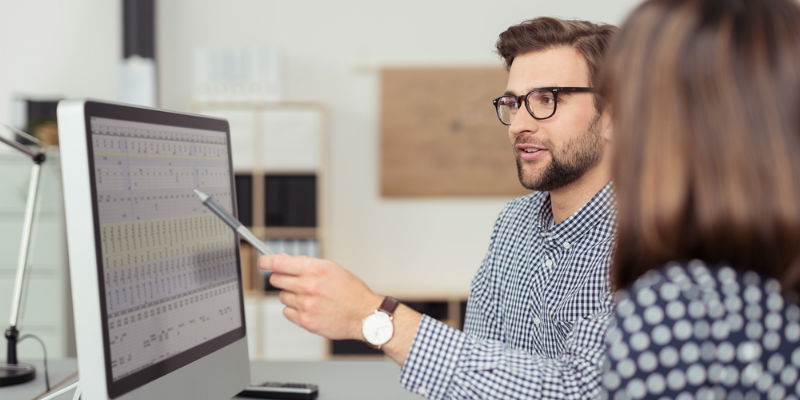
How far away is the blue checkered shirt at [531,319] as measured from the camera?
0.98m

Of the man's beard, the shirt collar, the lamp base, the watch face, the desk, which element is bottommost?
the desk

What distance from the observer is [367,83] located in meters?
4.57

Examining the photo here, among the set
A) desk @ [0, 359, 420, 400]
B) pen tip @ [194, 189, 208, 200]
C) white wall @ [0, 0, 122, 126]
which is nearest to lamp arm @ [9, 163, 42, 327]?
desk @ [0, 359, 420, 400]

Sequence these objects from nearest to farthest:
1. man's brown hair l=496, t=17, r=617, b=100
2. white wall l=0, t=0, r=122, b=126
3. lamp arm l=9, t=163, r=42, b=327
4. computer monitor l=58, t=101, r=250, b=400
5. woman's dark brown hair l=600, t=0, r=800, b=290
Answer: woman's dark brown hair l=600, t=0, r=800, b=290 → computer monitor l=58, t=101, r=250, b=400 → lamp arm l=9, t=163, r=42, b=327 → man's brown hair l=496, t=17, r=617, b=100 → white wall l=0, t=0, r=122, b=126

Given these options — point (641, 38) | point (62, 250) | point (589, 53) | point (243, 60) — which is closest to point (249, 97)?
point (243, 60)

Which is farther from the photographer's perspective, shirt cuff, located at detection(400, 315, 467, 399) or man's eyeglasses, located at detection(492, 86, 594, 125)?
man's eyeglasses, located at detection(492, 86, 594, 125)

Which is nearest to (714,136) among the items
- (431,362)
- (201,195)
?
(431,362)

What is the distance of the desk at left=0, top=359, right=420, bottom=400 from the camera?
1395 millimetres

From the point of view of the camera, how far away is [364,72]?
456 cm

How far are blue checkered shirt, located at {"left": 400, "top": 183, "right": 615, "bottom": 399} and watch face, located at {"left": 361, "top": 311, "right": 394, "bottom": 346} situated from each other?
4 centimetres

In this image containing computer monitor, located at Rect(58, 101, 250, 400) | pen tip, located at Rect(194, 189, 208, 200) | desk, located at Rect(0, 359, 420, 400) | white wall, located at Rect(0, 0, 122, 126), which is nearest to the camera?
computer monitor, located at Rect(58, 101, 250, 400)

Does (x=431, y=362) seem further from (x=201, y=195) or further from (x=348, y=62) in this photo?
(x=348, y=62)

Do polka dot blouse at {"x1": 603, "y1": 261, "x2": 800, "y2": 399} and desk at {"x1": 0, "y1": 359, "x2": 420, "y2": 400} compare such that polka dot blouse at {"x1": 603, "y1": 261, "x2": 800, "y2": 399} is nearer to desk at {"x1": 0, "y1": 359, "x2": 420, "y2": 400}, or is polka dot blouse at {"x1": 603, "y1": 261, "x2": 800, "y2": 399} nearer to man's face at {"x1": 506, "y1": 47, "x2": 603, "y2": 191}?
desk at {"x1": 0, "y1": 359, "x2": 420, "y2": 400}

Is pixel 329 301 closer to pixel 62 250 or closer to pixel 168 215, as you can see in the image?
pixel 168 215
